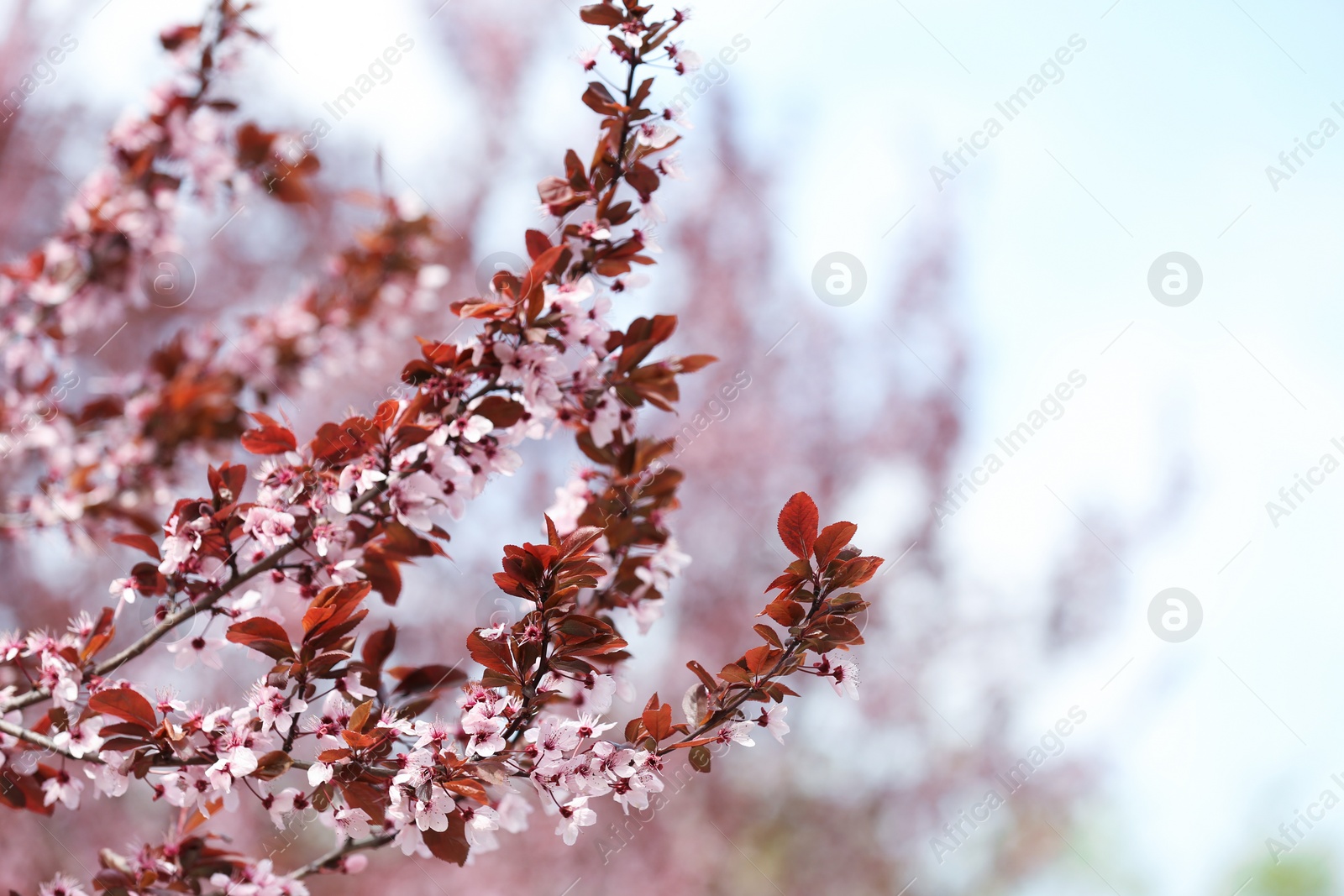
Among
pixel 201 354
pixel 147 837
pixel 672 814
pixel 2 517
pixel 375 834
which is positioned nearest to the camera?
pixel 375 834

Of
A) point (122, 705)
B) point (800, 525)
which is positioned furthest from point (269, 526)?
Answer: point (800, 525)

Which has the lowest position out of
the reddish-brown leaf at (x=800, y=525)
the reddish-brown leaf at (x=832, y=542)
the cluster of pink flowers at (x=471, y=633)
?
the reddish-brown leaf at (x=832, y=542)

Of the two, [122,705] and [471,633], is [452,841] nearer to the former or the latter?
[471,633]

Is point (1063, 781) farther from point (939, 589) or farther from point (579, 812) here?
point (579, 812)

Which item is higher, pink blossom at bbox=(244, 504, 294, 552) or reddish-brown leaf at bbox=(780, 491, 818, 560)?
pink blossom at bbox=(244, 504, 294, 552)

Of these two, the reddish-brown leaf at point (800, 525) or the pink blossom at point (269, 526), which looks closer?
the reddish-brown leaf at point (800, 525)

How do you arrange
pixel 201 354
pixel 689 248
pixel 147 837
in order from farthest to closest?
pixel 689 248 < pixel 147 837 < pixel 201 354

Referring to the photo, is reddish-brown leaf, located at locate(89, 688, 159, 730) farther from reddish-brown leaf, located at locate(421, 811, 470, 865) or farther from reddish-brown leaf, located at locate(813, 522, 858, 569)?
reddish-brown leaf, located at locate(813, 522, 858, 569)

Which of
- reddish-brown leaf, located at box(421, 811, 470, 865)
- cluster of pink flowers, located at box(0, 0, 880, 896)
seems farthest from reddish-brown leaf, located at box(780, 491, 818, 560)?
reddish-brown leaf, located at box(421, 811, 470, 865)

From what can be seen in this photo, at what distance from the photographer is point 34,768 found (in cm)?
145

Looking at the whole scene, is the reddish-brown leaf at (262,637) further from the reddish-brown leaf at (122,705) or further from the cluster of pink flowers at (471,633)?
the reddish-brown leaf at (122,705)

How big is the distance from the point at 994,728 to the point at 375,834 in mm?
5348

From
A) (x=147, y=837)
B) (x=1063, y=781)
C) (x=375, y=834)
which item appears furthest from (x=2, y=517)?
(x=1063, y=781)

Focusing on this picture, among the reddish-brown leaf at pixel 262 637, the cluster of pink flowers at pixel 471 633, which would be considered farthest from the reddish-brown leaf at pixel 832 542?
the reddish-brown leaf at pixel 262 637
